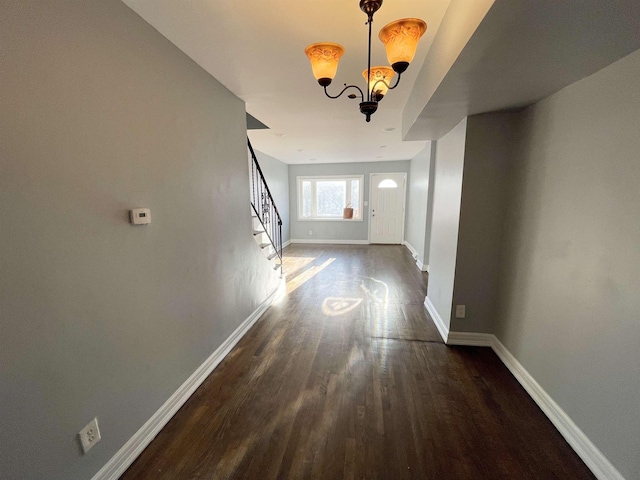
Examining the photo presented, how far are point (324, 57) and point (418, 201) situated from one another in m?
5.26

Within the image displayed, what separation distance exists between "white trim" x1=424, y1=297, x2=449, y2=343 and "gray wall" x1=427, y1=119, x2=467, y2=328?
47 millimetres

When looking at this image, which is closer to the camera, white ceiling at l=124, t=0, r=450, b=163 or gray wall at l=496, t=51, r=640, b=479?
gray wall at l=496, t=51, r=640, b=479

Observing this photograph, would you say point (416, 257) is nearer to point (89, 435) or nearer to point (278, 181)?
point (278, 181)

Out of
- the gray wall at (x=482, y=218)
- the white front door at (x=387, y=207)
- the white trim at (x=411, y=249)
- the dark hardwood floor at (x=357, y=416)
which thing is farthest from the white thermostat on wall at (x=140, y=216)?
the white front door at (x=387, y=207)

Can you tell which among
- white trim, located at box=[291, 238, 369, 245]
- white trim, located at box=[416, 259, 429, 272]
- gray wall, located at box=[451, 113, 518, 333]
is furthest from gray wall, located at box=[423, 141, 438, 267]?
white trim, located at box=[291, 238, 369, 245]

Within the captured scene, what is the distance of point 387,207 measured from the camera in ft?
25.3

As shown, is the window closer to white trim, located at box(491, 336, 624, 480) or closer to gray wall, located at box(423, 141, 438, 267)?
gray wall, located at box(423, 141, 438, 267)

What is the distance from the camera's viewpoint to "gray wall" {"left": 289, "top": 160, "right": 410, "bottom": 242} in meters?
7.53

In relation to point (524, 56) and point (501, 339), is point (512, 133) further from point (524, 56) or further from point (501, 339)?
point (501, 339)

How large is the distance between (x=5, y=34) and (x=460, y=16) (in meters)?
1.82

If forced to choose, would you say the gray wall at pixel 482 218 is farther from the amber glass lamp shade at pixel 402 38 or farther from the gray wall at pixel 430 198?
the gray wall at pixel 430 198

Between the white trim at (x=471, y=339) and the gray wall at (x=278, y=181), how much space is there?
4.86m

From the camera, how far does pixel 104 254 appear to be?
1312 mm

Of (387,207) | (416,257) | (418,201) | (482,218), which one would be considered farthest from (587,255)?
(387,207)
